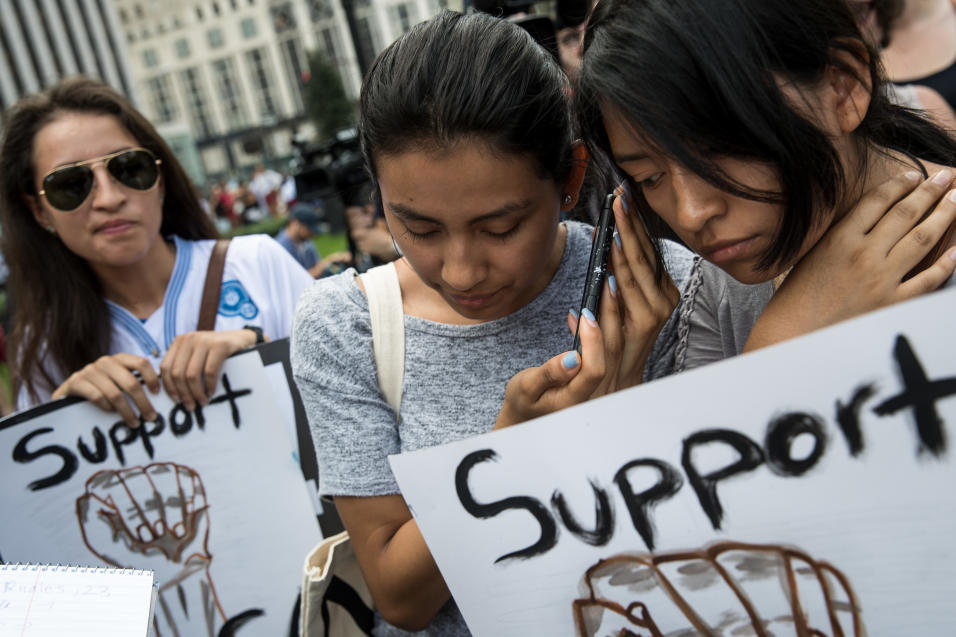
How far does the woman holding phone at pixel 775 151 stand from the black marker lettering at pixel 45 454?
3.77 ft

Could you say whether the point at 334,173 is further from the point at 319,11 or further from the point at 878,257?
the point at 319,11

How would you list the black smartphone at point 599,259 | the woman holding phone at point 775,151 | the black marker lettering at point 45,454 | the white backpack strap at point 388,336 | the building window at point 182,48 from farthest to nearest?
the building window at point 182,48 < the black marker lettering at point 45,454 < the white backpack strap at point 388,336 < the black smartphone at point 599,259 < the woman holding phone at point 775,151

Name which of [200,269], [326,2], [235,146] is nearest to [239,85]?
[235,146]

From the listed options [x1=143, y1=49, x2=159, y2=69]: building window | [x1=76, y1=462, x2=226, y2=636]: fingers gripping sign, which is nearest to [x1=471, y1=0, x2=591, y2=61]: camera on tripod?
[x1=76, y1=462, x2=226, y2=636]: fingers gripping sign

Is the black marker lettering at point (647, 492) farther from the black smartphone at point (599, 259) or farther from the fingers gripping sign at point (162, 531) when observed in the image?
the fingers gripping sign at point (162, 531)

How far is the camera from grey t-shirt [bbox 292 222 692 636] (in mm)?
1221

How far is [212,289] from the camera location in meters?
1.91

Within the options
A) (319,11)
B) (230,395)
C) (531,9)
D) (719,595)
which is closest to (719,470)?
(719,595)

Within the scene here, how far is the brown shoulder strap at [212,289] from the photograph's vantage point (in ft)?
6.12

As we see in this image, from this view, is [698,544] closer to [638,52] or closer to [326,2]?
[638,52]

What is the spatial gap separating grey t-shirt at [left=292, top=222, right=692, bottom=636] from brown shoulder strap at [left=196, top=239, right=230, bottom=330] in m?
0.67

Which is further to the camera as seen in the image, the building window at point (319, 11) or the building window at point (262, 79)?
the building window at point (262, 79)

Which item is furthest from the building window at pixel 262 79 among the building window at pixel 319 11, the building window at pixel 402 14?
the building window at pixel 402 14

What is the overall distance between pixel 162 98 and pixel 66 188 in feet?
236
